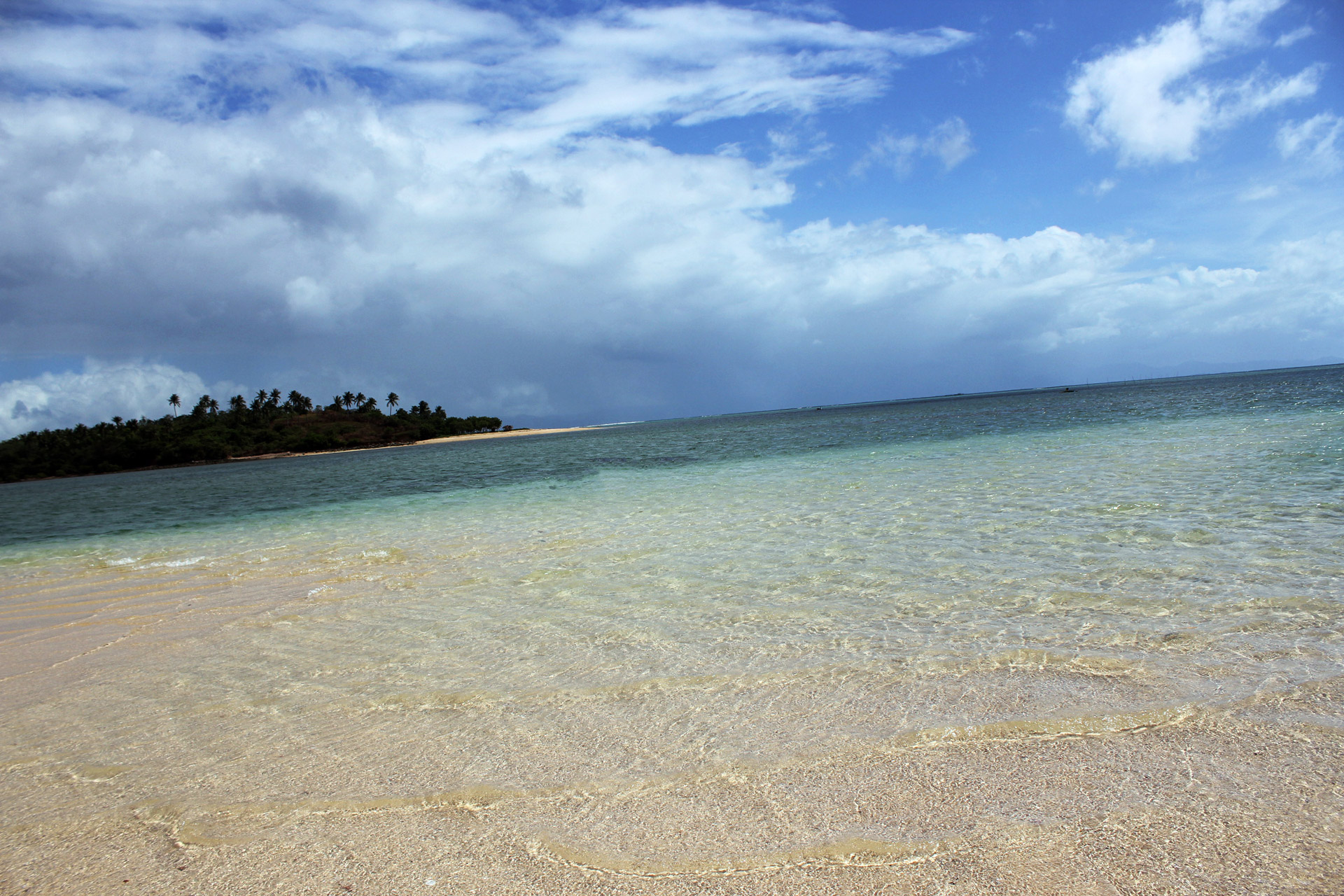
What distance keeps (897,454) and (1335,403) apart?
25630mm

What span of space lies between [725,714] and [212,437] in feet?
375

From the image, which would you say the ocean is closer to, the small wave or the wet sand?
the wet sand

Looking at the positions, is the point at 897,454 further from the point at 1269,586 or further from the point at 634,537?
the point at 1269,586

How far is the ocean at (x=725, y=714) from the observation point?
2545 mm

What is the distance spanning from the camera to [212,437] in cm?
9700

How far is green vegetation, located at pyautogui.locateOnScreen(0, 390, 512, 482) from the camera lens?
303ft

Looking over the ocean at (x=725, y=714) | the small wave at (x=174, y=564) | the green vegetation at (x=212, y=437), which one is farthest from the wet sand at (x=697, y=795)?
the green vegetation at (x=212, y=437)

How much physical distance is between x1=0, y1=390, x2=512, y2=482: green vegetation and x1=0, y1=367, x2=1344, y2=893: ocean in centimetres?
10254

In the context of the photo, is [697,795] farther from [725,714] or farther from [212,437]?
[212,437]

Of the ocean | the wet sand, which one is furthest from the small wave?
the wet sand

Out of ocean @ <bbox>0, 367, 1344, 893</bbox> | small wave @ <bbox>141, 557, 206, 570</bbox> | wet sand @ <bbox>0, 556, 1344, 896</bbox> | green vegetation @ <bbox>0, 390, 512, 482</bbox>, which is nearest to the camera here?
wet sand @ <bbox>0, 556, 1344, 896</bbox>

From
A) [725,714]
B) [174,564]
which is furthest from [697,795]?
[174,564]

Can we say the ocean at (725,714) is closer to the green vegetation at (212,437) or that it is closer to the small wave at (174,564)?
the small wave at (174,564)

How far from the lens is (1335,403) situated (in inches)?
1270
